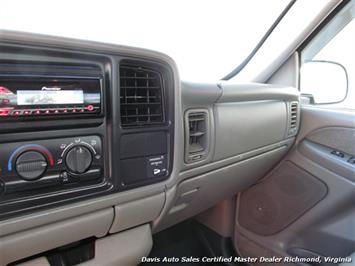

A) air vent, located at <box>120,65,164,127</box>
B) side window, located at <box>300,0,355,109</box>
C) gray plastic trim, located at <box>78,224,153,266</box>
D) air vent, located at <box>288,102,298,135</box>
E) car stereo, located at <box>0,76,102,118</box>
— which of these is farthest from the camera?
side window, located at <box>300,0,355,109</box>

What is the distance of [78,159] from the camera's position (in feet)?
2.11

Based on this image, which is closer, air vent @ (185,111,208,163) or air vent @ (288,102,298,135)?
air vent @ (185,111,208,163)

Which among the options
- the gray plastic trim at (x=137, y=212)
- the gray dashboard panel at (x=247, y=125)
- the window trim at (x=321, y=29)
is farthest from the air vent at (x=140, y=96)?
the window trim at (x=321, y=29)

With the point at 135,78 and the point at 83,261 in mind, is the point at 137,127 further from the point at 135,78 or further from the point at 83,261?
the point at 83,261

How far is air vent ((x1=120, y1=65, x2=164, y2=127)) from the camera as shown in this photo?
27.6 inches

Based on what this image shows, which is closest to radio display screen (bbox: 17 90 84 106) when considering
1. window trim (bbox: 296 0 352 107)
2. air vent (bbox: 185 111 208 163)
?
air vent (bbox: 185 111 208 163)

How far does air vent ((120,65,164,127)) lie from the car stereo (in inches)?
2.8

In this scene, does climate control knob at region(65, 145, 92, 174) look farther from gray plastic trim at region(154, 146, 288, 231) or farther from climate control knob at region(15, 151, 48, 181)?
gray plastic trim at region(154, 146, 288, 231)

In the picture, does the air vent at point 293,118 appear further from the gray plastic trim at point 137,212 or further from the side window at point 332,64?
the gray plastic trim at point 137,212

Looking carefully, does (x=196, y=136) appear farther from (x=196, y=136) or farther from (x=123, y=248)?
(x=123, y=248)

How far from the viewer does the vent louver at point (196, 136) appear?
0.94 meters

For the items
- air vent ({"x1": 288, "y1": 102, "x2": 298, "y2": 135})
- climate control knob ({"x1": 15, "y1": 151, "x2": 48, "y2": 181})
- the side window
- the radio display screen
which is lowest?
climate control knob ({"x1": 15, "y1": 151, "x2": 48, "y2": 181})

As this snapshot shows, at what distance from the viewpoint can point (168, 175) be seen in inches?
32.4

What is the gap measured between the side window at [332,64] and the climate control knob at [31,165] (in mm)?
1560
